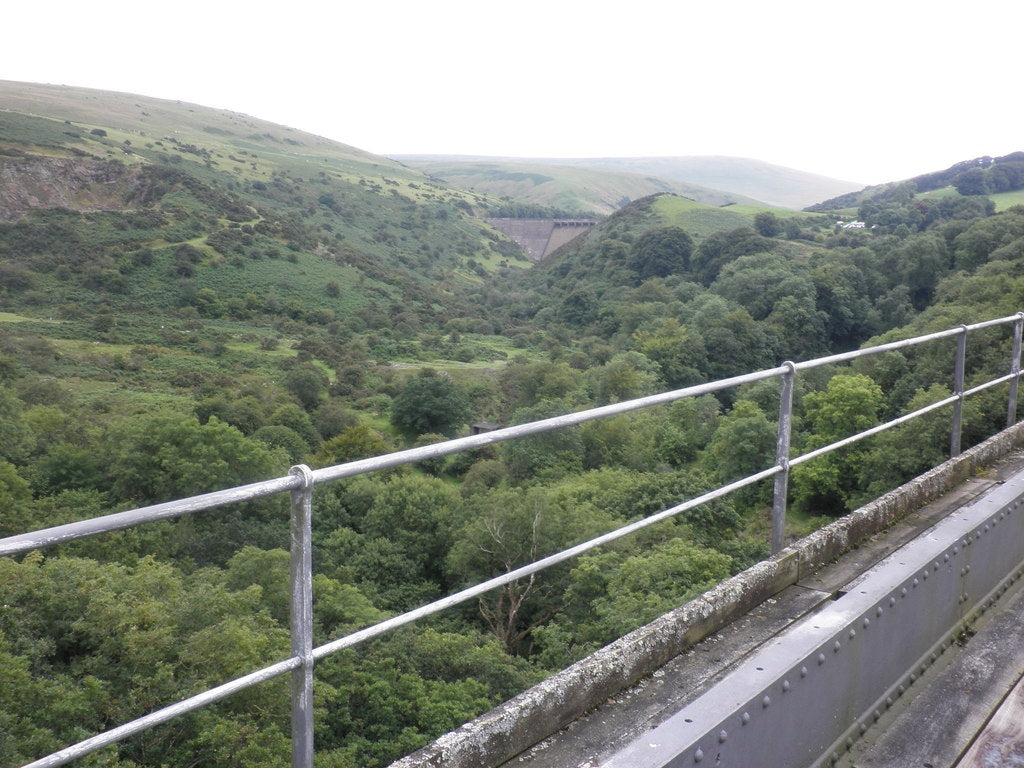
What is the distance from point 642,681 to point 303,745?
1106 mm

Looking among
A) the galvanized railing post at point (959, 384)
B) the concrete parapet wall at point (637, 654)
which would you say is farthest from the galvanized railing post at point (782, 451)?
the galvanized railing post at point (959, 384)

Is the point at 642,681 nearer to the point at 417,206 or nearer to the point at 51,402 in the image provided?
the point at 51,402

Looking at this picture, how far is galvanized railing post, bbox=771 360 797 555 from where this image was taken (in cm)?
303

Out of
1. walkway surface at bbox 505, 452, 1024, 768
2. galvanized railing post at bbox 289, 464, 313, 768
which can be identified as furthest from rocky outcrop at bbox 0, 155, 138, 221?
galvanized railing post at bbox 289, 464, 313, 768

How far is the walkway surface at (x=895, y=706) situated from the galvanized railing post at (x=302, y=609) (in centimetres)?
57

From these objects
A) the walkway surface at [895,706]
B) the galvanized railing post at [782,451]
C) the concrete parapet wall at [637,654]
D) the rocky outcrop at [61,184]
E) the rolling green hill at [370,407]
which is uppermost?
the rocky outcrop at [61,184]

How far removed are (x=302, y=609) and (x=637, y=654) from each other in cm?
→ 119

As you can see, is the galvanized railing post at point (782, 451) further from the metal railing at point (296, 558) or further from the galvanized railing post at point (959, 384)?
the galvanized railing post at point (959, 384)

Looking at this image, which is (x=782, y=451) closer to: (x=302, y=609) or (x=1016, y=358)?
(x=302, y=609)

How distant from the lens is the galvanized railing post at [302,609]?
1.63 m

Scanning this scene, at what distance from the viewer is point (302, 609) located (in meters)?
1.67

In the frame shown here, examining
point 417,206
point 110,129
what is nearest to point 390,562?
point 110,129

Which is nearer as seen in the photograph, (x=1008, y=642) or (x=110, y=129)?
(x=1008, y=642)

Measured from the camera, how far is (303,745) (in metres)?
1.75
